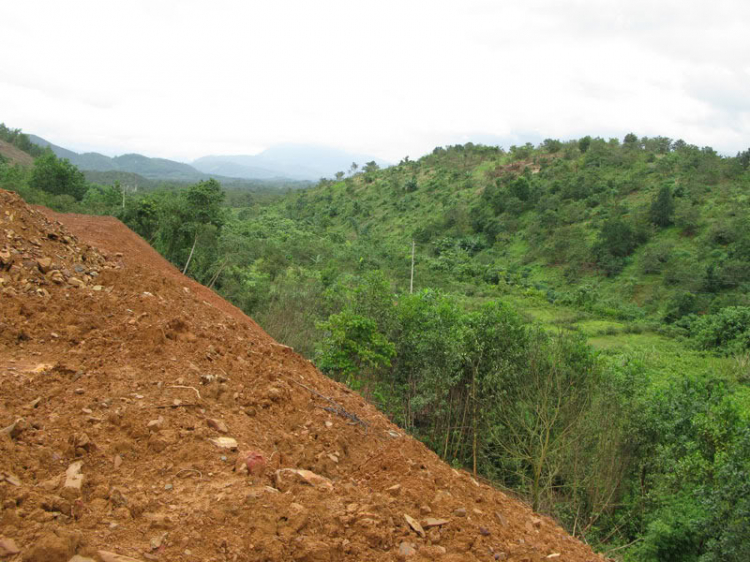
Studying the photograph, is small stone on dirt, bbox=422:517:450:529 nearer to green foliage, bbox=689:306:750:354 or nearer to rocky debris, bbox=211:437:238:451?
rocky debris, bbox=211:437:238:451

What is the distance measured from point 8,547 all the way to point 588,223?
4051 centimetres

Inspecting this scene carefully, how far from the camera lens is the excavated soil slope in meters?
2.82

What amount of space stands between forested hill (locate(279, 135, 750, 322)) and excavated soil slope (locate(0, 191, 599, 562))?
27.9m

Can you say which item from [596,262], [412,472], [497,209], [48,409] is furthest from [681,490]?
[497,209]

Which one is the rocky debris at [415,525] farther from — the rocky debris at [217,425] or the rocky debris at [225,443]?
the rocky debris at [217,425]

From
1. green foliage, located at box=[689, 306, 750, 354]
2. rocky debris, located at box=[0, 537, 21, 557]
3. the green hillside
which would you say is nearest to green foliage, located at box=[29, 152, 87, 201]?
the green hillside

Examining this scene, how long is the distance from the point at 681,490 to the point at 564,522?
2587 millimetres

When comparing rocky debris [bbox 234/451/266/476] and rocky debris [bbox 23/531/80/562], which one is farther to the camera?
rocky debris [bbox 234/451/266/476]

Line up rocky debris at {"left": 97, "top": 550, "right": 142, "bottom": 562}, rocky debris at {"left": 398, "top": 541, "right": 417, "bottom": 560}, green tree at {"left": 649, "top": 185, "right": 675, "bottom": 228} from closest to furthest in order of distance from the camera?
rocky debris at {"left": 97, "top": 550, "right": 142, "bottom": 562}
rocky debris at {"left": 398, "top": 541, "right": 417, "bottom": 560}
green tree at {"left": 649, "top": 185, "right": 675, "bottom": 228}

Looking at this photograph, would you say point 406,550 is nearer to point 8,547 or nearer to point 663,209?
point 8,547

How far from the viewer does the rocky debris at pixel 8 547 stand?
2377mm

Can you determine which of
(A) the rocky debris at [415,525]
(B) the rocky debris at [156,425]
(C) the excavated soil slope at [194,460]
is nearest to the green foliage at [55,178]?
(C) the excavated soil slope at [194,460]

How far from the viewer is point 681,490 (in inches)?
373

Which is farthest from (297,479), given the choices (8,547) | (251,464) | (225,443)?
(8,547)
